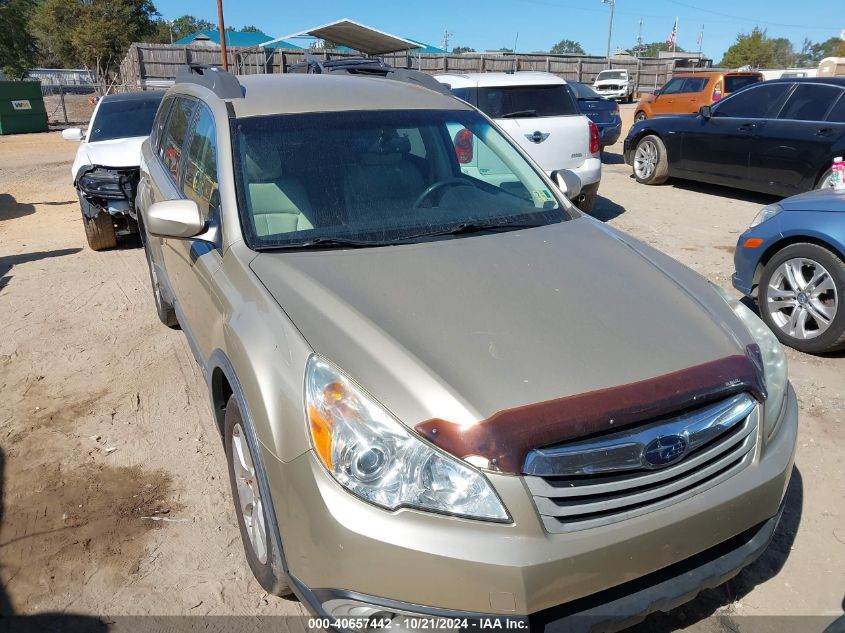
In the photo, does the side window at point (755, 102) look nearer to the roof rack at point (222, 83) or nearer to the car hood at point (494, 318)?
the car hood at point (494, 318)

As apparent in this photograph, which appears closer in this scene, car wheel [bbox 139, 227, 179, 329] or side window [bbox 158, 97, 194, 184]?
side window [bbox 158, 97, 194, 184]

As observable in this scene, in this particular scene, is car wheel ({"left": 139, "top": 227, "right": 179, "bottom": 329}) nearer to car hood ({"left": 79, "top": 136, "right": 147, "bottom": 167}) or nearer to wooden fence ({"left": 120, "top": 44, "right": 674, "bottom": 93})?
car hood ({"left": 79, "top": 136, "right": 147, "bottom": 167})

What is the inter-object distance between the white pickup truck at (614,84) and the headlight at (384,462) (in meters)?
32.3

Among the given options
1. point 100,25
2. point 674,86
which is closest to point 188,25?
point 100,25

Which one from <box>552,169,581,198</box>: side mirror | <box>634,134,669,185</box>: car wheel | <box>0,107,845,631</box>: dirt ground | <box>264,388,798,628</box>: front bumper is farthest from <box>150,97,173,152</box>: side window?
<box>634,134,669,185</box>: car wheel

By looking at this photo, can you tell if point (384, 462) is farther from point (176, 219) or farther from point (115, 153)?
point (115, 153)

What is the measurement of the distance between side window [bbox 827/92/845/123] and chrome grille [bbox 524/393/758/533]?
7.43 m

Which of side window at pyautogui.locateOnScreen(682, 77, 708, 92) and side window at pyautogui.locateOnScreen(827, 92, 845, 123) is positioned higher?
side window at pyautogui.locateOnScreen(827, 92, 845, 123)

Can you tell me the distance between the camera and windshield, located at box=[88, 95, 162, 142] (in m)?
7.91

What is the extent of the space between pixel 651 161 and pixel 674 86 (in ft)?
29.2

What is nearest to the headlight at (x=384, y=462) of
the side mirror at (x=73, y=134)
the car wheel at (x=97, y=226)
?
the car wheel at (x=97, y=226)

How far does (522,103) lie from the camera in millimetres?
7859

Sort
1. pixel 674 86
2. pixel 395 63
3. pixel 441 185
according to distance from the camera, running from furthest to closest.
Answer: pixel 395 63 → pixel 674 86 → pixel 441 185

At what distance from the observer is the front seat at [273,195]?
2777mm
